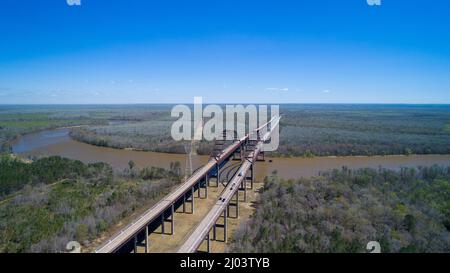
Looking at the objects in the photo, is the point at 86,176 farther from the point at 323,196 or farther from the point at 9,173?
the point at 323,196

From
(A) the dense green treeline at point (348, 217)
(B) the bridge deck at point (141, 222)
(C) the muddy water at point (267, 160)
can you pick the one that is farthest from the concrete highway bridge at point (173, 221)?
(C) the muddy water at point (267, 160)

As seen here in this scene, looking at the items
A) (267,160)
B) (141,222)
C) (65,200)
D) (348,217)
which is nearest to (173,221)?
(141,222)

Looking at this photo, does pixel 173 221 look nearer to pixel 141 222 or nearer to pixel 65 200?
pixel 141 222

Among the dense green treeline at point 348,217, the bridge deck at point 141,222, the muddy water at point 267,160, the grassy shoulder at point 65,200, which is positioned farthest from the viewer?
the muddy water at point 267,160

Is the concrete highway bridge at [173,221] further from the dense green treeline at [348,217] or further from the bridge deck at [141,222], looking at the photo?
the dense green treeline at [348,217]

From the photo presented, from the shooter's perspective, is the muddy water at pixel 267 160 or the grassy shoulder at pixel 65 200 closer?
the grassy shoulder at pixel 65 200

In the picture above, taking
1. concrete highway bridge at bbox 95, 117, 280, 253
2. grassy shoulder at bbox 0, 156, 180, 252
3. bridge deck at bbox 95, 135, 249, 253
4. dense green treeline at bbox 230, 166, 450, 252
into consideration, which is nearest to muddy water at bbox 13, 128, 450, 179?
grassy shoulder at bbox 0, 156, 180, 252

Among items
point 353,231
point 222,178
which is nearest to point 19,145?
point 222,178
